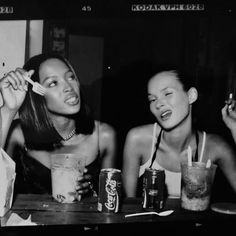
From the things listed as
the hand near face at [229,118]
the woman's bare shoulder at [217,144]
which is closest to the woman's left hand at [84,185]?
the woman's bare shoulder at [217,144]

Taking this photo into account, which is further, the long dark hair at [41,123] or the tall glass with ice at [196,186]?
the long dark hair at [41,123]

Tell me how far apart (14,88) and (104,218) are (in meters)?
0.99

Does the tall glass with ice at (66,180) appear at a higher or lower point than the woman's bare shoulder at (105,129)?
lower

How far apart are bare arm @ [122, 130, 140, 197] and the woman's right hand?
0.71 m

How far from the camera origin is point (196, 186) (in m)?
1.83

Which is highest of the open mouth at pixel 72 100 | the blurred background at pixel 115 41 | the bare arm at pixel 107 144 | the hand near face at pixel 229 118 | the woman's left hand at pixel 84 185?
the blurred background at pixel 115 41

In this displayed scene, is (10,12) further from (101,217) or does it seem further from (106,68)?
(101,217)

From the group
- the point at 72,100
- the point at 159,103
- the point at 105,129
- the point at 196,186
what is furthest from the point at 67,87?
the point at 196,186

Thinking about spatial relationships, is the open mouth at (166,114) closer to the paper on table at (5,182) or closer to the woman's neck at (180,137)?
the woman's neck at (180,137)

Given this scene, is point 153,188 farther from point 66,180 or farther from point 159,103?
point 159,103

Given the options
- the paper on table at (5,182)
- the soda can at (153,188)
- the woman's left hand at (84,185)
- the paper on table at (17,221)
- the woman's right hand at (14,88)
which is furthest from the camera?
the woman's right hand at (14,88)

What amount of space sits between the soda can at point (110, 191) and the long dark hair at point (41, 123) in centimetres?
52

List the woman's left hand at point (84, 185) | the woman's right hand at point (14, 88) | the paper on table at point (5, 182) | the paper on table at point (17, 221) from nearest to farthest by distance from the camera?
the paper on table at point (17, 221), the paper on table at point (5, 182), the woman's left hand at point (84, 185), the woman's right hand at point (14, 88)

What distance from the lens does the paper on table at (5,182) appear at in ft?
5.57
